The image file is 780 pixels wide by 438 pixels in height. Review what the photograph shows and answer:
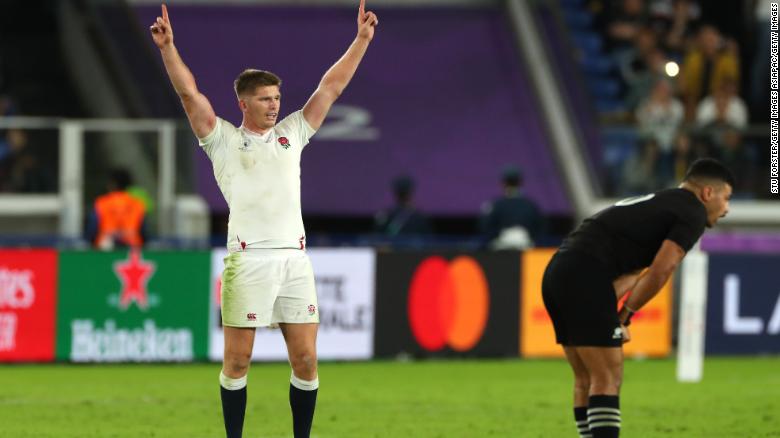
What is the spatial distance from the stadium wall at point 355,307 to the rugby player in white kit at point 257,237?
8.35 m

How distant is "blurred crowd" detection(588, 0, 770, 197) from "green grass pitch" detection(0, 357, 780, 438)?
3.83 metres

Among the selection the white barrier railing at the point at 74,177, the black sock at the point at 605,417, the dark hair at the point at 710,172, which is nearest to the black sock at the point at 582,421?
the black sock at the point at 605,417

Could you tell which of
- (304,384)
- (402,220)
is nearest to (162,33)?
(304,384)

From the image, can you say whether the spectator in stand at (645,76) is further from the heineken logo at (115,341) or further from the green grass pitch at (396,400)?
the heineken logo at (115,341)

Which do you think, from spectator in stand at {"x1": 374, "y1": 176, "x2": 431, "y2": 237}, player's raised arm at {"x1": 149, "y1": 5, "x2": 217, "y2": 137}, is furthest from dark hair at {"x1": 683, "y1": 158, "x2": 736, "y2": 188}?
spectator in stand at {"x1": 374, "y1": 176, "x2": 431, "y2": 237}

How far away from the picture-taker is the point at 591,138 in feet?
76.3

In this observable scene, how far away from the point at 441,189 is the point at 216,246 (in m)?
5.72

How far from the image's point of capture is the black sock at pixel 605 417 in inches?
372

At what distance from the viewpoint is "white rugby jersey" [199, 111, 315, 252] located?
9.71 m

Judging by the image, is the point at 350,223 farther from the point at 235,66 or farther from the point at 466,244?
the point at 466,244

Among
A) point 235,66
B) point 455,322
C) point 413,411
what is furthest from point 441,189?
point 413,411

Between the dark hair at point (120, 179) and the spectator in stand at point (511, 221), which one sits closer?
the dark hair at point (120, 179)

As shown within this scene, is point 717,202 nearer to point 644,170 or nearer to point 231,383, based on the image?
point 231,383

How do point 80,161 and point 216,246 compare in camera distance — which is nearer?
point 216,246
